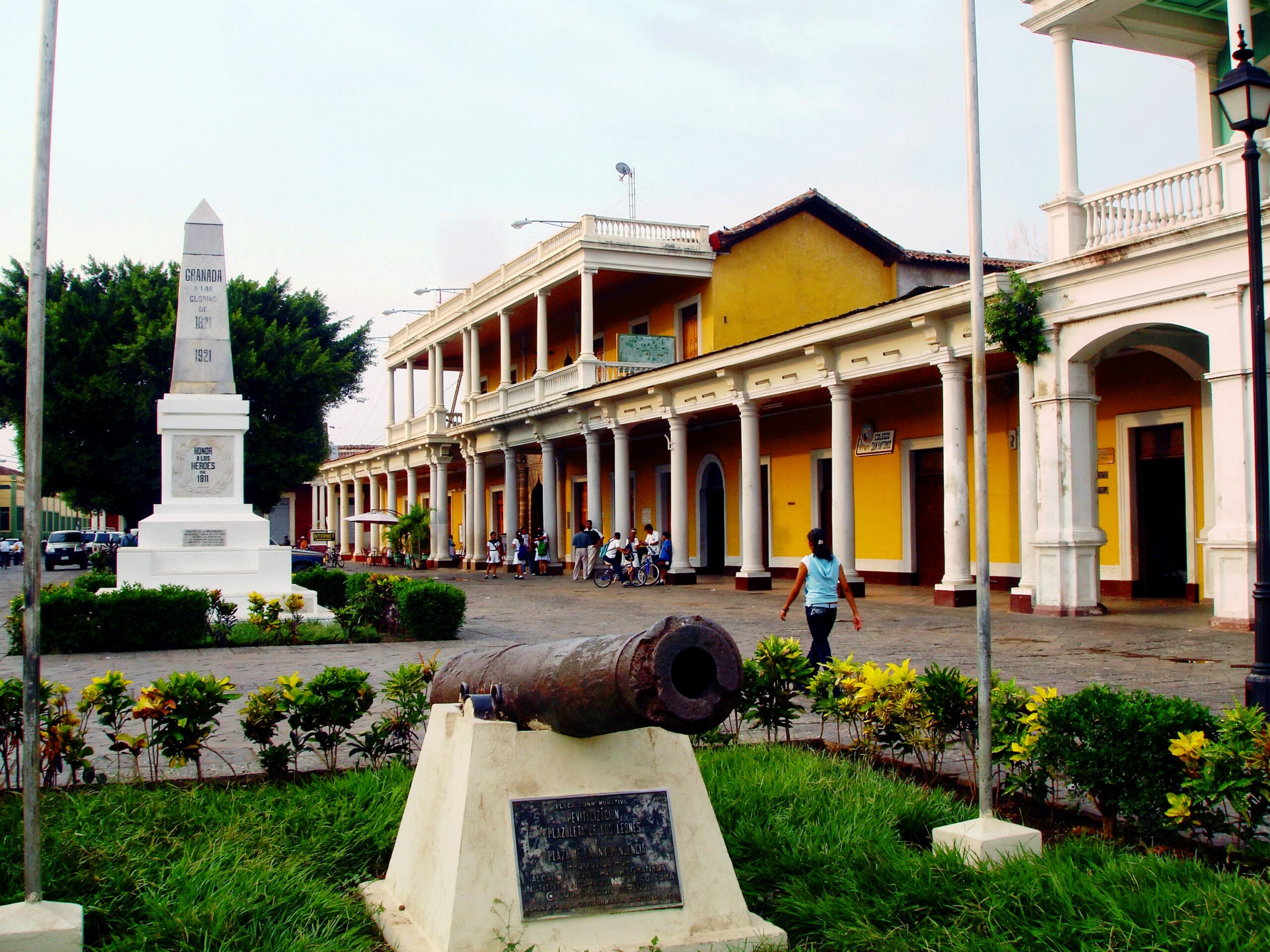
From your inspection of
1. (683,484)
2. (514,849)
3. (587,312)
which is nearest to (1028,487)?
(683,484)

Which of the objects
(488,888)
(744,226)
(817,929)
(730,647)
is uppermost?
(744,226)

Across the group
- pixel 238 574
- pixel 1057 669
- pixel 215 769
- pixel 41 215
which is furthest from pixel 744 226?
pixel 41 215

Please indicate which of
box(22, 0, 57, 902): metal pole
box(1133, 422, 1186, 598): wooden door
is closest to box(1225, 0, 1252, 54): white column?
box(1133, 422, 1186, 598): wooden door

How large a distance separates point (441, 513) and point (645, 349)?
1274cm

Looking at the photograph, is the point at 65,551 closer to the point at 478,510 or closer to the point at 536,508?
the point at 478,510

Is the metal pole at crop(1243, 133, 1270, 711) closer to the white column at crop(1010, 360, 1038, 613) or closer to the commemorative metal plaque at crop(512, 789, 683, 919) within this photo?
the commemorative metal plaque at crop(512, 789, 683, 919)

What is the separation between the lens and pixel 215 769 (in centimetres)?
588

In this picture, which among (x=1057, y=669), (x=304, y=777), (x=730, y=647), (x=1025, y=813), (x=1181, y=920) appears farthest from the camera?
(x=1057, y=669)

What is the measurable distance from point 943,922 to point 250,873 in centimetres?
225

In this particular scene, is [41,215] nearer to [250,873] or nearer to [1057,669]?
[250,873]

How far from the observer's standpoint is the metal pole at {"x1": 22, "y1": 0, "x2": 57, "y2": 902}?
3.13 meters

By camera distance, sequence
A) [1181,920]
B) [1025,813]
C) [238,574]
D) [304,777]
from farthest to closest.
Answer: [238,574] < [304,777] < [1025,813] < [1181,920]

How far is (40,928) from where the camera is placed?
304 cm

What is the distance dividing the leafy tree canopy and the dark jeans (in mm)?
23063
